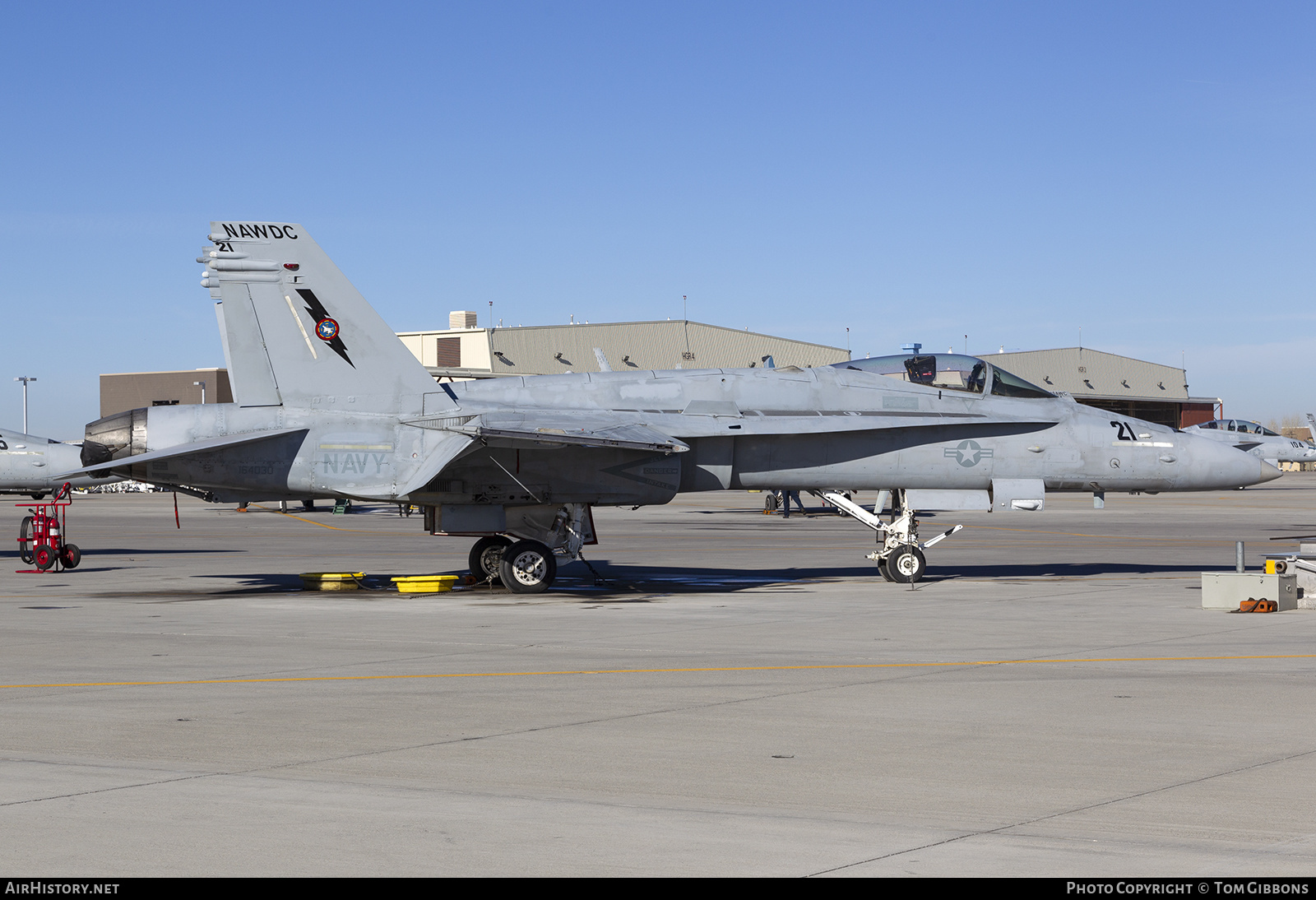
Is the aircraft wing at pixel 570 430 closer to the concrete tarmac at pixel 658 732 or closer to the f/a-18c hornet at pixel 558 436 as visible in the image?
the f/a-18c hornet at pixel 558 436

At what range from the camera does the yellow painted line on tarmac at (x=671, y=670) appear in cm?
1073

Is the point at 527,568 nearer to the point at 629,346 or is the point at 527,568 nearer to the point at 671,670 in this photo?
the point at 671,670

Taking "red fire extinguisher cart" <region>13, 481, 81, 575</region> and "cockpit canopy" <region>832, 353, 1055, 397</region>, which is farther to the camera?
"red fire extinguisher cart" <region>13, 481, 81, 575</region>

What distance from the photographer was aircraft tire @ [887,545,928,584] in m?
19.9

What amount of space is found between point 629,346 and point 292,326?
64.6 metres

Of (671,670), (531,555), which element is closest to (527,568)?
(531,555)

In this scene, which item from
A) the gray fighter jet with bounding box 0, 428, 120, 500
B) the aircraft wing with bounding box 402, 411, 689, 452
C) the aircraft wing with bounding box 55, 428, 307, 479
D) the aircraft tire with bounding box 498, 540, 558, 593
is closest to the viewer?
the aircraft wing with bounding box 402, 411, 689, 452

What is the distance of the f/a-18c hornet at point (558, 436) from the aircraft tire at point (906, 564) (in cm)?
3

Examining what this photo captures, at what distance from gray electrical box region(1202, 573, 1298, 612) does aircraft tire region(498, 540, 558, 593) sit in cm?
888

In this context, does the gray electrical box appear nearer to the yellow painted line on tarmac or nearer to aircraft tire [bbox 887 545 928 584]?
the yellow painted line on tarmac

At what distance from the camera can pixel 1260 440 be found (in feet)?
193

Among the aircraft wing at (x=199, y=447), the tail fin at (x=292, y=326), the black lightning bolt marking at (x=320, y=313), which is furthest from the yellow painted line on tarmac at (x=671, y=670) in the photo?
the black lightning bolt marking at (x=320, y=313)

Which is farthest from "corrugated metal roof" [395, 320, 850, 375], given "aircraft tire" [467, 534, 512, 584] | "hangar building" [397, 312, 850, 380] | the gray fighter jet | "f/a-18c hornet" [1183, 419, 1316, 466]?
"aircraft tire" [467, 534, 512, 584]

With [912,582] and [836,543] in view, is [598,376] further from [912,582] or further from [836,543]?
[836,543]
